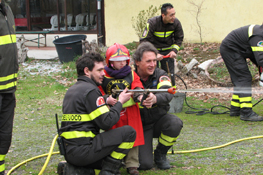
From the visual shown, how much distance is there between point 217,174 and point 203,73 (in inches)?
229

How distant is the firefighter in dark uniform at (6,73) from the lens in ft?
10.4

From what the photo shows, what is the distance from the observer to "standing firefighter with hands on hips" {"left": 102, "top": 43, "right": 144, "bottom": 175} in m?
3.46

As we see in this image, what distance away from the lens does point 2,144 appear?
131 inches

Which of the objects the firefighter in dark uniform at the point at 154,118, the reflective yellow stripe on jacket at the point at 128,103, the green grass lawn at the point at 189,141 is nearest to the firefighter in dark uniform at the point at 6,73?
the green grass lawn at the point at 189,141

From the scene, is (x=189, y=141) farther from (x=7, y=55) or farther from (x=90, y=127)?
(x=7, y=55)

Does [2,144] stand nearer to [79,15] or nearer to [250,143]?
[250,143]

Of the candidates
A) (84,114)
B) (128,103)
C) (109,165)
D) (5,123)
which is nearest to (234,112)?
(128,103)

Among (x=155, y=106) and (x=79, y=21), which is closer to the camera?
(x=155, y=106)

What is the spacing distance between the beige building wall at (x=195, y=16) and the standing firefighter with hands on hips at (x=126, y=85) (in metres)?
9.18

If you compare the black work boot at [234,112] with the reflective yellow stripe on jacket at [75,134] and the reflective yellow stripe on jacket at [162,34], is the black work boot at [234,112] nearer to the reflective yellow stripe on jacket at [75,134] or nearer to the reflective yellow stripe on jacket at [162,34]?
the reflective yellow stripe on jacket at [162,34]

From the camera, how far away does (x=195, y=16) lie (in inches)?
474

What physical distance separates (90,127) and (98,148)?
0.76ft

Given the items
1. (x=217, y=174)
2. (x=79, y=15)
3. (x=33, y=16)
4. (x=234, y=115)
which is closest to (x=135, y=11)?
(x=79, y=15)

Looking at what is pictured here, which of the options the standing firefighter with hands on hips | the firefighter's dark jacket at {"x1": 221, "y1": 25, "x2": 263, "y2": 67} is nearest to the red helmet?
the standing firefighter with hands on hips
